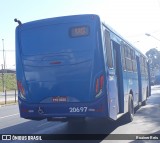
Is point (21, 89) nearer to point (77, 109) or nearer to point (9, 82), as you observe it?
point (77, 109)

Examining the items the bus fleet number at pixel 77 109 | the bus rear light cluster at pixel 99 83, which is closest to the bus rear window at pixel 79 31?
the bus rear light cluster at pixel 99 83

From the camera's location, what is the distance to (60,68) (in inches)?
367

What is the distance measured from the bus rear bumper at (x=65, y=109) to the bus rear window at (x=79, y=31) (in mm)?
1794

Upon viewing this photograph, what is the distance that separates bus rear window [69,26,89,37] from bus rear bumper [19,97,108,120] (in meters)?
1.79

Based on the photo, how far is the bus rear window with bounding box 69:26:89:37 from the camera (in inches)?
361

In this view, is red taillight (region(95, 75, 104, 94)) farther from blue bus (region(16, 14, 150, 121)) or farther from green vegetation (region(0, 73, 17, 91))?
green vegetation (region(0, 73, 17, 91))

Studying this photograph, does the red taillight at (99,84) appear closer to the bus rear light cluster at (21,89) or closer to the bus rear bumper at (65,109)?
the bus rear bumper at (65,109)

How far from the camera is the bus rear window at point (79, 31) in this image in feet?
30.1

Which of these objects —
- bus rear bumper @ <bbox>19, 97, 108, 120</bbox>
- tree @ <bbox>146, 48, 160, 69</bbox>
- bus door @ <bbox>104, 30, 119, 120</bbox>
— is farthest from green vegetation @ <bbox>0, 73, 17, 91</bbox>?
bus door @ <bbox>104, 30, 119, 120</bbox>

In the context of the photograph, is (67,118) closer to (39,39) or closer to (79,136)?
(79,136)

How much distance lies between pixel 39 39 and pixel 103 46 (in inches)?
73.7

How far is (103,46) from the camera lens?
903 centimetres

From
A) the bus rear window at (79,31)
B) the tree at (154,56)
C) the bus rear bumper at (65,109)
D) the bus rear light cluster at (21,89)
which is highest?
the tree at (154,56)

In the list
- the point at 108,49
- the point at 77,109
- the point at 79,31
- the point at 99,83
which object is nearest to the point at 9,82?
the point at 108,49
